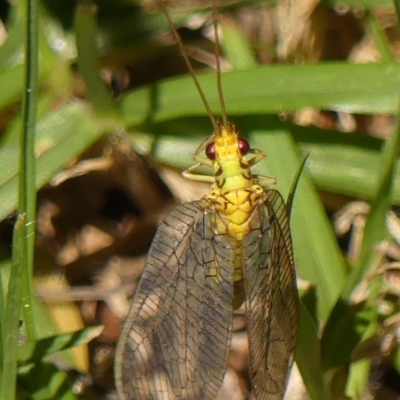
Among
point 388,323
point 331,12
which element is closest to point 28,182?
point 388,323

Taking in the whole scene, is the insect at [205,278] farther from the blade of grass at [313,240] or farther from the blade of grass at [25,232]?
the blade of grass at [25,232]

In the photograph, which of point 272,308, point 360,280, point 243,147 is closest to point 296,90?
point 243,147

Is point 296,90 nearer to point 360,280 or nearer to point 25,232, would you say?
point 360,280

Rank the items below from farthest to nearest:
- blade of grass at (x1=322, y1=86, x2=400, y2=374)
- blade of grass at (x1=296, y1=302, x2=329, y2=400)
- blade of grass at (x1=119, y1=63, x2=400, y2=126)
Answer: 1. blade of grass at (x1=119, y1=63, x2=400, y2=126)
2. blade of grass at (x1=296, y1=302, x2=329, y2=400)
3. blade of grass at (x1=322, y1=86, x2=400, y2=374)

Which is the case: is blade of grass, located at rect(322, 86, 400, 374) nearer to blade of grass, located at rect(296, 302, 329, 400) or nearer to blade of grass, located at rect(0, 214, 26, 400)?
blade of grass, located at rect(296, 302, 329, 400)

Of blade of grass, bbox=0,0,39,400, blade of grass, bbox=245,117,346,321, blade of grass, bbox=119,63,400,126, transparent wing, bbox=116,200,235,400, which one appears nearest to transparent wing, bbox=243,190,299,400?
transparent wing, bbox=116,200,235,400

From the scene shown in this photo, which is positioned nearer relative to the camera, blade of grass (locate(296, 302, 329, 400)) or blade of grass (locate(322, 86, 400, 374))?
blade of grass (locate(322, 86, 400, 374))

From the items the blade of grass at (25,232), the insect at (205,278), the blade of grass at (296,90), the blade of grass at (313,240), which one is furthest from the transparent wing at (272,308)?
the blade of grass at (25,232)

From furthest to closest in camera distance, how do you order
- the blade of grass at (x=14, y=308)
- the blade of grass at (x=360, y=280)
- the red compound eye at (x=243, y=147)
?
the red compound eye at (x=243, y=147), the blade of grass at (x=360, y=280), the blade of grass at (x=14, y=308)
